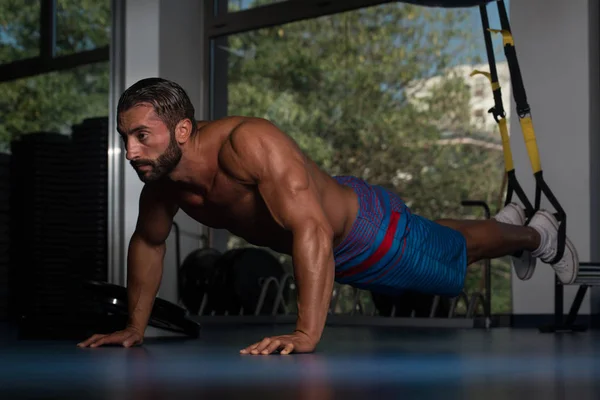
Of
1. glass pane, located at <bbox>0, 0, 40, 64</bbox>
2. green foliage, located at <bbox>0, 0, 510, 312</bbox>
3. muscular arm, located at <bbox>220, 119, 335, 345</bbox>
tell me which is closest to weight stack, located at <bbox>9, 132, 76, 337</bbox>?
green foliage, located at <bbox>0, 0, 510, 312</bbox>

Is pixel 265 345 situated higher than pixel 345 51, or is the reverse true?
pixel 345 51

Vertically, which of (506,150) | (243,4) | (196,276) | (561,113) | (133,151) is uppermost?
(243,4)

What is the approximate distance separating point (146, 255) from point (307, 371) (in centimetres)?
102

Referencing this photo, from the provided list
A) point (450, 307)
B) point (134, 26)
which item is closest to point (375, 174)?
point (450, 307)

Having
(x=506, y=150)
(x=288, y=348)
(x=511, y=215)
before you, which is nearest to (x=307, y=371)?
(x=288, y=348)

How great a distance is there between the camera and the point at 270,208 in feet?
7.63

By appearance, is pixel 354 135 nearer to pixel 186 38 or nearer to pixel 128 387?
pixel 186 38

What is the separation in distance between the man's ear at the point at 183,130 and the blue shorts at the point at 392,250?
570mm

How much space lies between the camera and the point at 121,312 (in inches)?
113

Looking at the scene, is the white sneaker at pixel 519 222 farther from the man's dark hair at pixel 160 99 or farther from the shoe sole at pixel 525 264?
the man's dark hair at pixel 160 99

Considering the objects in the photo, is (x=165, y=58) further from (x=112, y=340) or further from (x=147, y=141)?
(x=147, y=141)

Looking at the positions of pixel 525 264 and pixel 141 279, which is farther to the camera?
pixel 525 264

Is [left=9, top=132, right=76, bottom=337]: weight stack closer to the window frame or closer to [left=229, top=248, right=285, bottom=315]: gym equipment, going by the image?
the window frame

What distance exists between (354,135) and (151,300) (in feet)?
11.0
